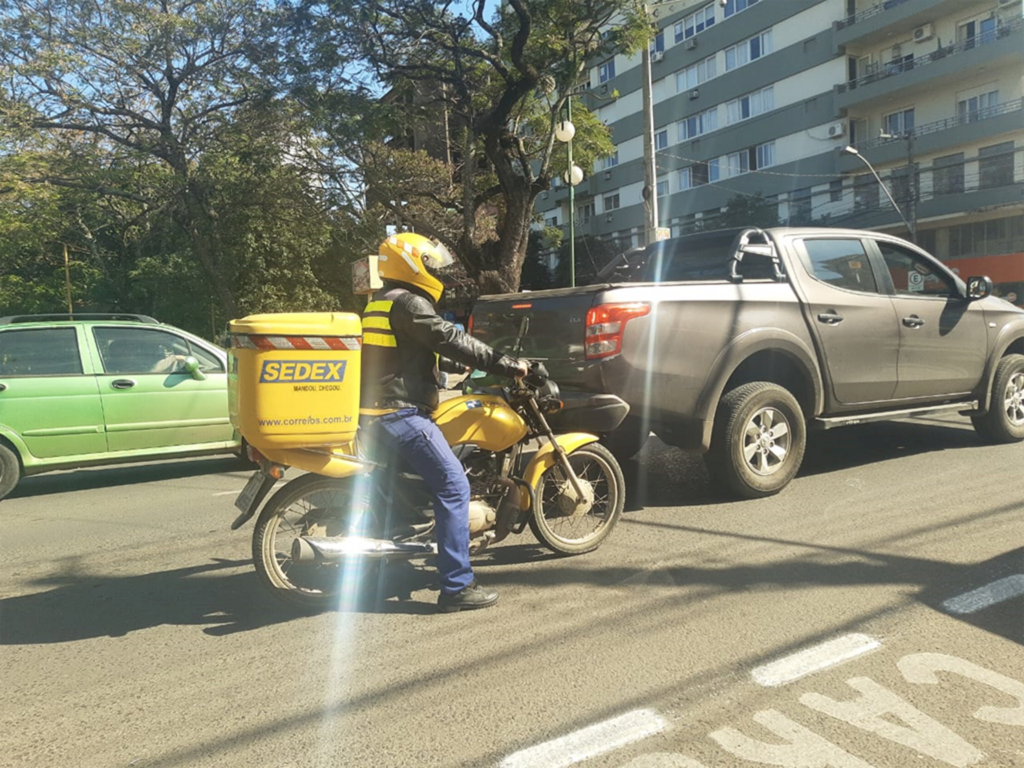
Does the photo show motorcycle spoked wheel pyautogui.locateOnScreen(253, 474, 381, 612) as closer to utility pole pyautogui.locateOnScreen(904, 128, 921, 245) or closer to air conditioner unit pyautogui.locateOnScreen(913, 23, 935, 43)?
utility pole pyautogui.locateOnScreen(904, 128, 921, 245)

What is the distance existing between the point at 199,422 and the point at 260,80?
1193 centimetres

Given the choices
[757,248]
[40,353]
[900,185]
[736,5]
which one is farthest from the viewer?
[736,5]

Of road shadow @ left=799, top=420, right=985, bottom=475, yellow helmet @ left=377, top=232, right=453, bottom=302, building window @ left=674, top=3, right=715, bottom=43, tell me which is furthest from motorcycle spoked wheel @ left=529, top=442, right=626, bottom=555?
building window @ left=674, top=3, right=715, bottom=43

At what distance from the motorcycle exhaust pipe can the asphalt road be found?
0.31 meters

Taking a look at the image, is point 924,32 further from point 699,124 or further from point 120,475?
point 120,475

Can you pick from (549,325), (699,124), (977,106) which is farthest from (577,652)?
(699,124)

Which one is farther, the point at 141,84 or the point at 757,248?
the point at 141,84

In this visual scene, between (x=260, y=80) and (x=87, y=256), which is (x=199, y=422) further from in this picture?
(x=87, y=256)

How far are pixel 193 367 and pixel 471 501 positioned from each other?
471cm

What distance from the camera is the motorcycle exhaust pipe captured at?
3.76 meters

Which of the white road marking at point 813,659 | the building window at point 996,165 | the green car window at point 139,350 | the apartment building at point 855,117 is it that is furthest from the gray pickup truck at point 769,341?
the building window at point 996,165

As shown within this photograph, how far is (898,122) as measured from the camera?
33531 mm

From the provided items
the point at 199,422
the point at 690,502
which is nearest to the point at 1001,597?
the point at 690,502

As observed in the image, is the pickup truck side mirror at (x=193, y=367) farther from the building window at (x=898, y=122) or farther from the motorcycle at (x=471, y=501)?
the building window at (x=898, y=122)
